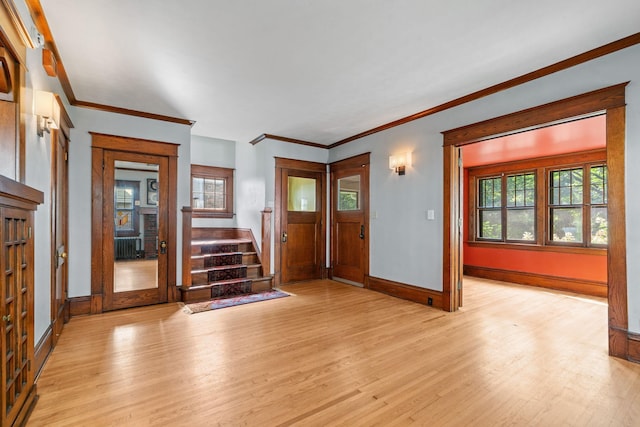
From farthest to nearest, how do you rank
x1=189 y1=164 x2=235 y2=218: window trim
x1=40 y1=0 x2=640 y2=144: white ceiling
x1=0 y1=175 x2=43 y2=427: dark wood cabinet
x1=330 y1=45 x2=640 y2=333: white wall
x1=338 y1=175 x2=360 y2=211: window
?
x1=189 y1=164 x2=235 y2=218: window trim < x1=338 y1=175 x2=360 y2=211: window < x1=330 y1=45 x2=640 y2=333: white wall < x1=40 y1=0 x2=640 y2=144: white ceiling < x1=0 y1=175 x2=43 y2=427: dark wood cabinet

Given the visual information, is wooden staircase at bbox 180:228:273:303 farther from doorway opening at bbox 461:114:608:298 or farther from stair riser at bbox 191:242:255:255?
doorway opening at bbox 461:114:608:298

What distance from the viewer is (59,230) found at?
11.1 ft

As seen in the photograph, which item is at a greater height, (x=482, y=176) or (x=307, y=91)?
→ (x=307, y=91)

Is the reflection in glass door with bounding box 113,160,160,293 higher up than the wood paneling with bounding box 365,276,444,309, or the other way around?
the reflection in glass door with bounding box 113,160,160,293

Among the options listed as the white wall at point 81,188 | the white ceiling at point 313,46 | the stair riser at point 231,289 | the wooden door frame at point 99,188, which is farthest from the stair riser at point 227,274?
the white ceiling at point 313,46

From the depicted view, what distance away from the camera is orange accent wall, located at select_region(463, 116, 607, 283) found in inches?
170

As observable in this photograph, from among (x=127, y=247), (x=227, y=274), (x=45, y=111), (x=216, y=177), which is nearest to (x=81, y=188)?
(x=127, y=247)

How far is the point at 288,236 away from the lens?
5.81 meters

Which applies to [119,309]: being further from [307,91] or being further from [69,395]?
[307,91]

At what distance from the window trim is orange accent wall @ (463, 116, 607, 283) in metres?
4.68

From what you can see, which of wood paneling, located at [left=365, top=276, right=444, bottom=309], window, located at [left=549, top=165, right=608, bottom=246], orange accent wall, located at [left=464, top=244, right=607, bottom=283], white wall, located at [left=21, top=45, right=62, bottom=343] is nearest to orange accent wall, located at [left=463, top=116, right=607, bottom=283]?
orange accent wall, located at [left=464, top=244, right=607, bottom=283]

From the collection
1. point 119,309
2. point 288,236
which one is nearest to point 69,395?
point 119,309

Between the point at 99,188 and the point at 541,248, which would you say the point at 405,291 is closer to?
the point at 541,248

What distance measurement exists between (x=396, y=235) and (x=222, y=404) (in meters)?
3.48
